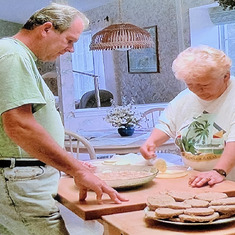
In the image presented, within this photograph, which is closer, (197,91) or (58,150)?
(58,150)

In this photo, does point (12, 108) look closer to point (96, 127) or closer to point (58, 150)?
point (58, 150)

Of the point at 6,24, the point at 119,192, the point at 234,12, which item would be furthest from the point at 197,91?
the point at 6,24

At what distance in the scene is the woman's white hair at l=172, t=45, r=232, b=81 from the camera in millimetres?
2018

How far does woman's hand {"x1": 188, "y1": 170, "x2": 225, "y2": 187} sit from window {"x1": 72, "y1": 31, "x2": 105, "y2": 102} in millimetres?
5006

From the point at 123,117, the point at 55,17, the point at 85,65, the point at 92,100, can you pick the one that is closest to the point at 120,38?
the point at 123,117

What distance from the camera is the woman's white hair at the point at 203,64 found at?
6.62 ft

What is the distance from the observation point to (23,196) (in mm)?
1611

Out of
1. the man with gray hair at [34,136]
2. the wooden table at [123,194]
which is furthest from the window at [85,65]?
the man with gray hair at [34,136]

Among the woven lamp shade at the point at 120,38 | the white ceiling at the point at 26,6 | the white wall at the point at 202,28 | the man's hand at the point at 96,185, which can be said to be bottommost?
the man's hand at the point at 96,185

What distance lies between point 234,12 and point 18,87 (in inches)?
149

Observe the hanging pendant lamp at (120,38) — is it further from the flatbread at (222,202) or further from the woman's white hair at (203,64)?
the flatbread at (222,202)

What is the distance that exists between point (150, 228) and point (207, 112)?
96 cm

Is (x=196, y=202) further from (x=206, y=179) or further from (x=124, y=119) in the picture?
(x=124, y=119)

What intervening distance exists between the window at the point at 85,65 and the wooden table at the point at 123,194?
4.83m
